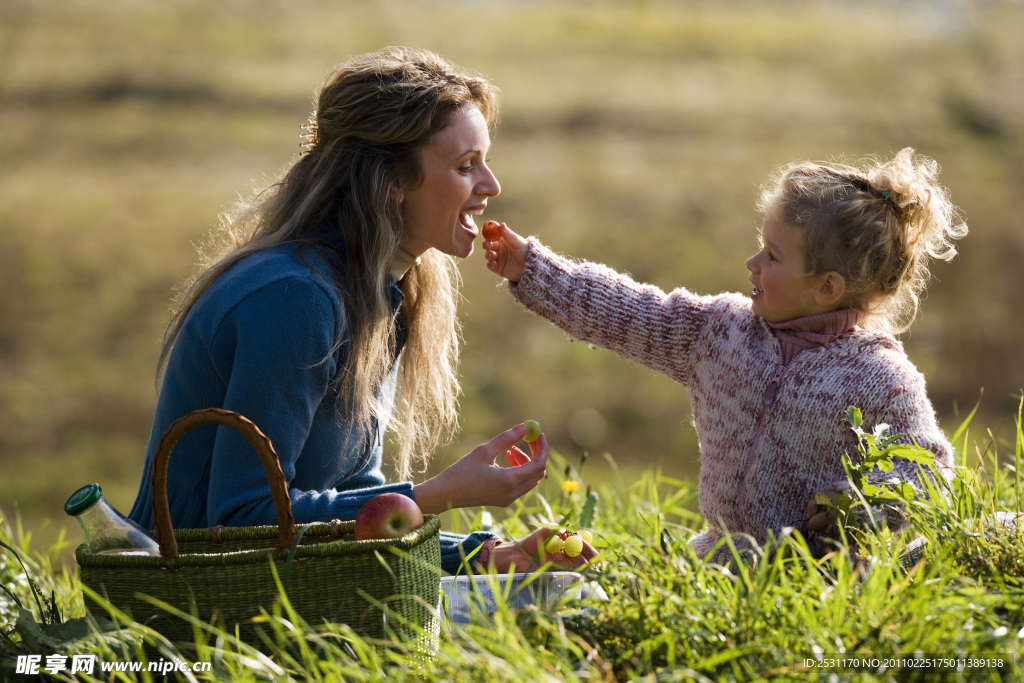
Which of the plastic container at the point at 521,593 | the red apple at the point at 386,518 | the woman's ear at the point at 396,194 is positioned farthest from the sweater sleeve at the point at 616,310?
the red apple at the point at 386,518

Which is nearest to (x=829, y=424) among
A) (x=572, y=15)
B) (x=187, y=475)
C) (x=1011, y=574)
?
(x=1011, y=574)

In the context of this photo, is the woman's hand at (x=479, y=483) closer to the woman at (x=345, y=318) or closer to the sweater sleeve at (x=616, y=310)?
the woman at (x=345, y=318)

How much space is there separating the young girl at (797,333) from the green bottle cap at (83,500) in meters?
1.49

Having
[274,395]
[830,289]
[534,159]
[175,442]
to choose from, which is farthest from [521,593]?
[534,159]

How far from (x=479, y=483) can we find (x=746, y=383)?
93cm

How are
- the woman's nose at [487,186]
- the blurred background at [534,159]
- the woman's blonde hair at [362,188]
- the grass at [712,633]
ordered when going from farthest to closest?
the blurred background at [534,159] → the woman's nose at [487,186] → the woman's blonde hair at [362,188] → the grass at [712,633]

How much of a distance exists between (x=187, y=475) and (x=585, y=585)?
1175mm

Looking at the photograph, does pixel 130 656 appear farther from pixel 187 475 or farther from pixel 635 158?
pixel 635 158

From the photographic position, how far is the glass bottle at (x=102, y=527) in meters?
2.39

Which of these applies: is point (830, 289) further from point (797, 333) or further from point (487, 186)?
point (487, 186)

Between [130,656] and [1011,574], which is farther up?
[1011,574]

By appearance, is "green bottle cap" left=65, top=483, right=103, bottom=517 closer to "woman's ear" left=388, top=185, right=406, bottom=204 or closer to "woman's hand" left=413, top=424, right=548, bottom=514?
"woman's hand" left=413, top=424, right=548, bottom=514

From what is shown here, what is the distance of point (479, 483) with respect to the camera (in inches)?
107

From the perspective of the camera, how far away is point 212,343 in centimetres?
282
